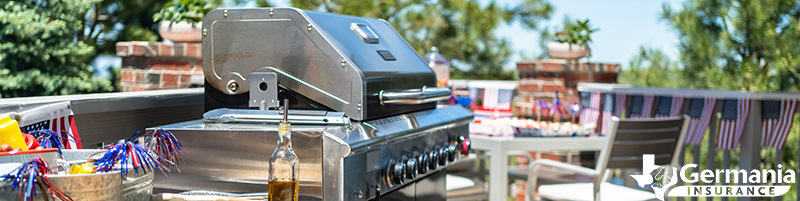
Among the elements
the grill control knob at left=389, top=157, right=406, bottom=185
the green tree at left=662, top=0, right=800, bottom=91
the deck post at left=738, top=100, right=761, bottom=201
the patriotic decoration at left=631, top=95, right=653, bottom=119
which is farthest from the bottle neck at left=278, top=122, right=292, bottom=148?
the green tree at left=662, top=0, right=800, bottom=91

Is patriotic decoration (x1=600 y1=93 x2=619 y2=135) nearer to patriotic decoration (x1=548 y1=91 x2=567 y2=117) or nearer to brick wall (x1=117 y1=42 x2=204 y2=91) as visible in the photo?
patriotic decoration (x1=548 y1=91 x2=567 y2=117)

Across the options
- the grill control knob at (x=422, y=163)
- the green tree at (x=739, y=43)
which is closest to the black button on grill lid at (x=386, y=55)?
the grill control knob at (x=422, y=163)

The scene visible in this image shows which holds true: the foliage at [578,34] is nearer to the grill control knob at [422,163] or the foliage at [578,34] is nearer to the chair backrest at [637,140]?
the chair backrest at [637,140]

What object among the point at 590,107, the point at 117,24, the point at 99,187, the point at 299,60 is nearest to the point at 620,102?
the point at 590,107

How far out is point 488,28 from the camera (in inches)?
402

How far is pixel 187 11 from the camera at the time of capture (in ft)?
10.4

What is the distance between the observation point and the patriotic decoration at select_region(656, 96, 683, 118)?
3.78 metres

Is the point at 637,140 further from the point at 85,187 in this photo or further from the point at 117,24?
the point at 117,24

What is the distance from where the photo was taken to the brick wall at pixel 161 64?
3242 mm

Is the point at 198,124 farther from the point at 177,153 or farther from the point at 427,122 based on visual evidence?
the point at 427,122

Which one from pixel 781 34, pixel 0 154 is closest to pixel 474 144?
pixel 0 154

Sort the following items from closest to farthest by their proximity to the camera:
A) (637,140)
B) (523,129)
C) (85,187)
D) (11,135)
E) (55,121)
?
(85,187), (11,135), (55,121), (637,140), (523,129)

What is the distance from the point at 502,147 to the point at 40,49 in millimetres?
3805

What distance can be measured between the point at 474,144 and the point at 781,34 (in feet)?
19.7
